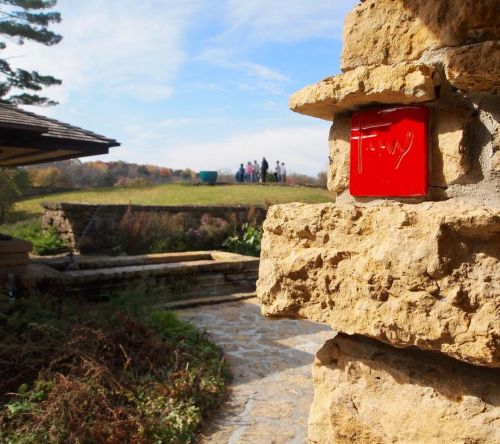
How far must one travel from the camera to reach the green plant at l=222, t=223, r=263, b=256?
11321 millimetres

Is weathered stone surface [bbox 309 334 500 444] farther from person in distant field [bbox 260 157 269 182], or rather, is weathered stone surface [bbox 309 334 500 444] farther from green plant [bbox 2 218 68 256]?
person in distant field [bbox 260 157 269 182]

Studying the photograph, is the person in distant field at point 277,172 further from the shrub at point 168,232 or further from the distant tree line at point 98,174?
the shrub at point 168,232

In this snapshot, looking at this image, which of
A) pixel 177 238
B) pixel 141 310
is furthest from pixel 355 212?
pixel 177 238

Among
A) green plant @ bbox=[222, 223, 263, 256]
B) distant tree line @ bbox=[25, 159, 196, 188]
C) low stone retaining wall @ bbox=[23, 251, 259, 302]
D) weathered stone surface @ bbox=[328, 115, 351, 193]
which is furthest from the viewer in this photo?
distant tree line @ bbox=[25, 159, 196, 188]

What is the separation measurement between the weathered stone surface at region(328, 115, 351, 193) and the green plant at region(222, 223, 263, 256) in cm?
964

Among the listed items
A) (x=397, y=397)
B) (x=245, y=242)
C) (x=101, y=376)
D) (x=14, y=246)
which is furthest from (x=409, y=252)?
(x=245, y=242)

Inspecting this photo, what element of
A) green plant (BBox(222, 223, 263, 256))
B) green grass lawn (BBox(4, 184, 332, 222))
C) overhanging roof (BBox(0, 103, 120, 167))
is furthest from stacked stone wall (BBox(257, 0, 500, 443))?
green grass lawn (BBox(4, 184, 332, 222))

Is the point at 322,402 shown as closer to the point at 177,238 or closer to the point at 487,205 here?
the point at 487,205

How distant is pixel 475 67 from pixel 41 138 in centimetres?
686

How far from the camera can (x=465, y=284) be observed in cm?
109

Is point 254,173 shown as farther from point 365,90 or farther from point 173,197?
point 365,90

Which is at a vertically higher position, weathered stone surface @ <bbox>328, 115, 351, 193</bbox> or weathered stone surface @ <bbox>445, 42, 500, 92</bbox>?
weathered stone surface @ <bbox>445, 42, 500, 92</bbox>
